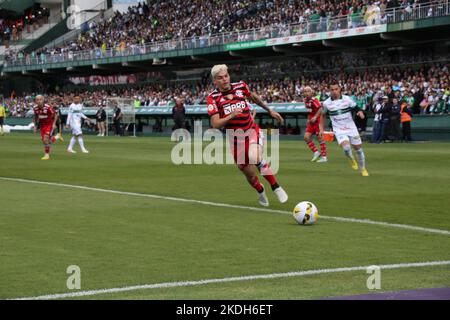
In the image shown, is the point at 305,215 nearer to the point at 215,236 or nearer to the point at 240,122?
the point at 215,236

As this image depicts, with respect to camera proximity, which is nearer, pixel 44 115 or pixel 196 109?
pixel 44 115

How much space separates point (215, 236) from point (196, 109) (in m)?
44.5

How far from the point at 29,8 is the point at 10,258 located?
3659 inches

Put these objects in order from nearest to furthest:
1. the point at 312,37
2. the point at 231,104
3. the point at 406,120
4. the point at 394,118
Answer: the point at 231,104 → the point at 406,120 → the point at 394,118 → the point at 312,37

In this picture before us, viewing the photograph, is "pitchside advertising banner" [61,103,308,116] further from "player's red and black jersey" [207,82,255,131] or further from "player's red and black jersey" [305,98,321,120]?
"player's red and black jersey" [207,82,255,131]

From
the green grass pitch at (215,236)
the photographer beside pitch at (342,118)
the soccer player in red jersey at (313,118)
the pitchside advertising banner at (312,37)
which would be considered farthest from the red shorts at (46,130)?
the pitchside advertising banner at (312,37)

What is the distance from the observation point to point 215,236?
10648 millimetres

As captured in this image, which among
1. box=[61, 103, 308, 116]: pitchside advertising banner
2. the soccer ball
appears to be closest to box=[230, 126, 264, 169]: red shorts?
the soccer ball

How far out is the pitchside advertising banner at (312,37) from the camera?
1861 inches

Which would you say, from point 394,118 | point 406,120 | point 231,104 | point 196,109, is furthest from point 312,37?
point 231,104

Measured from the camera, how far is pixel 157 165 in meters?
25.4

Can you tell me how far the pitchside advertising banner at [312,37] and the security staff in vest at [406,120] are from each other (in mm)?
9063

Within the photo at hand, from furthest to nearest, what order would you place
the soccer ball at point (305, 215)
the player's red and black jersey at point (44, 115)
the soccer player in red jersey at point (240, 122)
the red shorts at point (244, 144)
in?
1. the player's red and black jersey at point (44, 115)
2. the red shorts at point (244, 144)
3. the soccer player in red jersey at point (240, 122)
4. the soccer ball at point (305, 215)

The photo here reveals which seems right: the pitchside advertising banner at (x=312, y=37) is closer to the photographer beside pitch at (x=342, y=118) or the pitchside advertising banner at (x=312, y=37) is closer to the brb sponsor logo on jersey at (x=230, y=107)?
the photographer beside pitch at (x=342, y=118)
